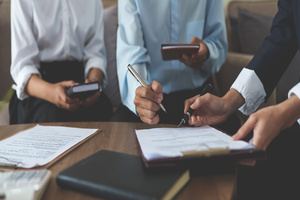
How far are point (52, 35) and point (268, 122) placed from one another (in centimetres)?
102

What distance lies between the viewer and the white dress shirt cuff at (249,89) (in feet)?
3.20

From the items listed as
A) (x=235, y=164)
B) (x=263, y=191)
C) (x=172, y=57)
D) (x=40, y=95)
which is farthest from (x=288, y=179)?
(x=40, y=95)

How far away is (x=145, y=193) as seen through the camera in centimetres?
53

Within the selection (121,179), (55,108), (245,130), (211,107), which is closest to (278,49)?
(211,107)

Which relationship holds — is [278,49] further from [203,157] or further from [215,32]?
[203,157]

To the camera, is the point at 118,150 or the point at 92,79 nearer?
the point at 118,150

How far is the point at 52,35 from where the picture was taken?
1.49m

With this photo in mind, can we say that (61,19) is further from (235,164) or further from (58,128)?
(235,164)

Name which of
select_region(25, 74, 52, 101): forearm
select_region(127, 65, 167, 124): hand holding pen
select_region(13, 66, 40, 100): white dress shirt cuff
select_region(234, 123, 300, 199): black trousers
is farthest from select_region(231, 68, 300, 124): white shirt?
select_region(13, 66, 40, 100): white dress shirt cuff

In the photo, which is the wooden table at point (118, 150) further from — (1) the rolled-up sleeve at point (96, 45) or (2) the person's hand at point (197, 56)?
(1) the rolled-up sleeve at point (96, 45)

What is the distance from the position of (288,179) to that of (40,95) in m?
0.85

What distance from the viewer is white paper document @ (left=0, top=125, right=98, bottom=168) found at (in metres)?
0.71

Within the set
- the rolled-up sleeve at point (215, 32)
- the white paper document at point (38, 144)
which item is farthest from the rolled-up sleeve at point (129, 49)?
the white paper document at point (38, 144)

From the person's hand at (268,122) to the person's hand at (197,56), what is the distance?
495 mm
